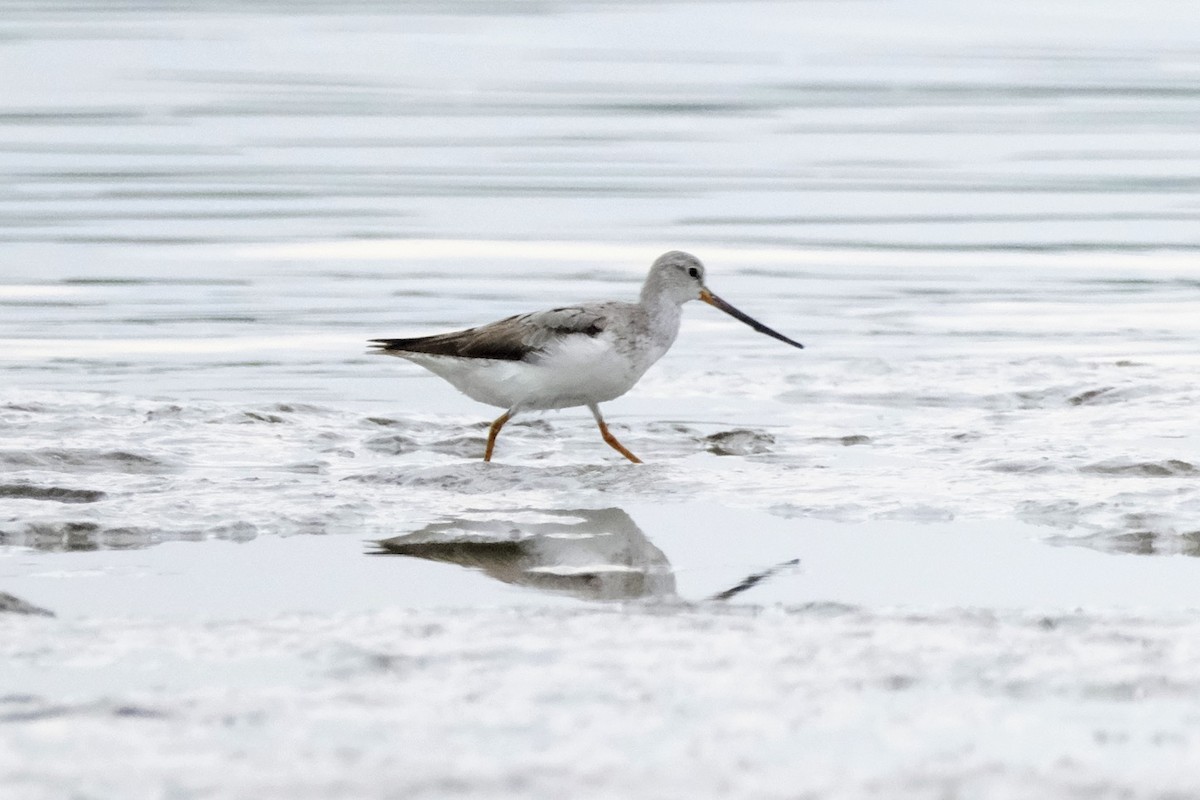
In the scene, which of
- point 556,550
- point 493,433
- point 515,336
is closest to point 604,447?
point 493,433

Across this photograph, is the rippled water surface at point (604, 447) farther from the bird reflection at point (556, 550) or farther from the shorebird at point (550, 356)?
the shorebird at point (550, 356)

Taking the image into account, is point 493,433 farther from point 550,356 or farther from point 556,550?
point 556,550

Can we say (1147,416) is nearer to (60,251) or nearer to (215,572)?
(215,572)

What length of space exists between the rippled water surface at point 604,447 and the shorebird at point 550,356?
0.29 meters

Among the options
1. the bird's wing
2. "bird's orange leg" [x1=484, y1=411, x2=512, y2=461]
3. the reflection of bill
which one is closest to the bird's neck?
the bird's wing


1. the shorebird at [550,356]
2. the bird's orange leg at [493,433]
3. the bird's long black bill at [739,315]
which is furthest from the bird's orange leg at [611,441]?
the bird's long black bill at [739,315]

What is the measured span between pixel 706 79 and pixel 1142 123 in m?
7.41

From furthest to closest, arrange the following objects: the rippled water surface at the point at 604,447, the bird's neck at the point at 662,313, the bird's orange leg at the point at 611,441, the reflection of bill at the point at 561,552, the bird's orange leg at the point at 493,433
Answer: the bird's neck at the point at 662,313, the bird's orange leg at the point at 493,433, the bird's orange leg at the point at 611,441, the reflection of bill at the point at 561,552, the rippled water surface at the point at 604,447

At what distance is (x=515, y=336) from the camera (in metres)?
9.12

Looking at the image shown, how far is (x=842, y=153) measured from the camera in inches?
838

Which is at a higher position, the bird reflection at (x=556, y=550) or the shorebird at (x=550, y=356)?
the shorebird at (x=550, y=356)

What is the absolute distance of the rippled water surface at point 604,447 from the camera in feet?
15.1

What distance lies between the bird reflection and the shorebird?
1.52 meters

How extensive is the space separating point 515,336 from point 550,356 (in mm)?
249
